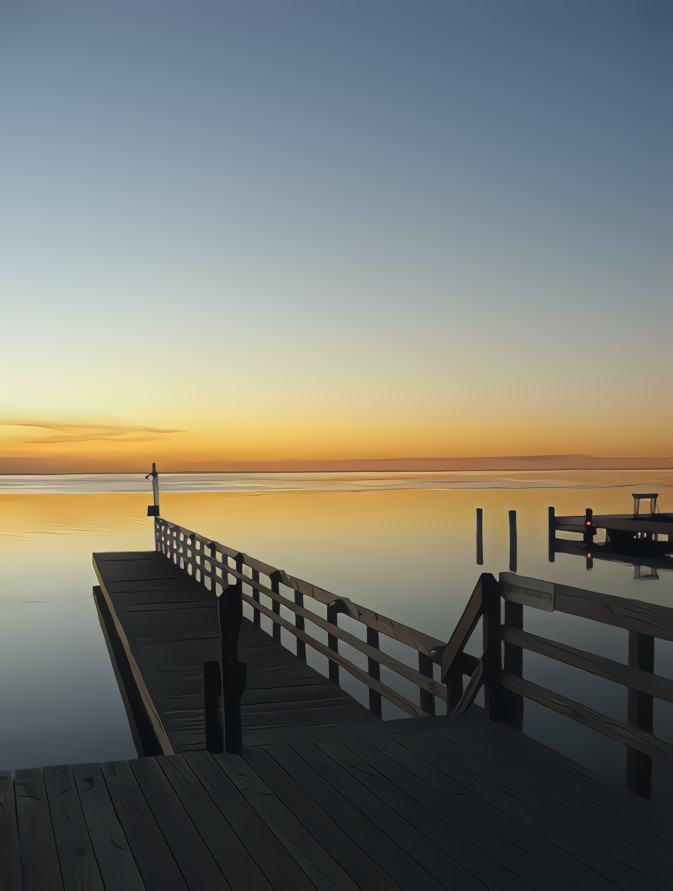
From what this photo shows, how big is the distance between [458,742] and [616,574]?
83.2 ft

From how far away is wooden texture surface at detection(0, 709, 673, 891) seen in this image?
337 centimetres

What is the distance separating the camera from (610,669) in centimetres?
410

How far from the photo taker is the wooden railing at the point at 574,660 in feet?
A: 12.8

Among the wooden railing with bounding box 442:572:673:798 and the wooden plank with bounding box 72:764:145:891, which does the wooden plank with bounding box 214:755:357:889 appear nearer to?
the wooden plank with bounding box 72:764:145:891

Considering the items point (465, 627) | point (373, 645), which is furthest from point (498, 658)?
point (373, 645)

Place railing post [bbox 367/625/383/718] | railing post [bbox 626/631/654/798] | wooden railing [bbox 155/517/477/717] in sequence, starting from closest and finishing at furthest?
railing post [bbox 626/631/654/798] → wooden railing [bbox 155/517/477/717] → railing post [bbox 367/625/383/718]

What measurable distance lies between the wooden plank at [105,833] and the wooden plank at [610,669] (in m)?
2.37

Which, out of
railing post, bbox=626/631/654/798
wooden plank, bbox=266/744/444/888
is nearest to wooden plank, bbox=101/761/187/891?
wooden plank, bbox=266/744/444/888

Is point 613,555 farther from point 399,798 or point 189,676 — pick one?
point 399,798

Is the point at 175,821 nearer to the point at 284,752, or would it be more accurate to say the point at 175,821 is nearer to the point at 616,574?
the point at 284,752

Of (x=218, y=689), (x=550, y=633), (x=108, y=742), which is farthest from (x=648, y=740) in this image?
(x=550, y=633)

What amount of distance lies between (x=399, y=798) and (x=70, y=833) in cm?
172

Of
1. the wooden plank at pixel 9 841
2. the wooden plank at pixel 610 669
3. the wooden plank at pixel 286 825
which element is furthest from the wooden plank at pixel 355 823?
the wooden plank at pixel 9 841

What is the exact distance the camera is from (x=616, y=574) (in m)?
28.4
